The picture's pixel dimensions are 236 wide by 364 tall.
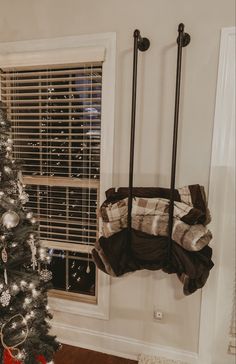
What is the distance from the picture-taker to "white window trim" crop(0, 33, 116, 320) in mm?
1917

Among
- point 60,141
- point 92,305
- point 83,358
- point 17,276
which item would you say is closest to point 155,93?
point 60,141

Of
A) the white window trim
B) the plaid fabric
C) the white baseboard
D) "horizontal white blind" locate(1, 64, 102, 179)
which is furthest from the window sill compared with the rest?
"horizontal white blind" locate(1, 64, 102, 179)

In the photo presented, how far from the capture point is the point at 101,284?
213 centimetres

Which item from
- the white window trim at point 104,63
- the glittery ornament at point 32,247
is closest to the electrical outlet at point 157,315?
the white window trim at point 104,63

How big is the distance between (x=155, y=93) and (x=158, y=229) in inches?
36.1

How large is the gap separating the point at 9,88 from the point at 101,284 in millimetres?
1716

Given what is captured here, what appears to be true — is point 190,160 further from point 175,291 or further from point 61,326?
point 61,326

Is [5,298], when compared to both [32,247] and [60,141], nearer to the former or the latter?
[32,247]

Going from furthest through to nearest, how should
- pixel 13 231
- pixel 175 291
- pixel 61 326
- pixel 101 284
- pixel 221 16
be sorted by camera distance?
pixel 61 326 → pixel 101 284 → pixel 175 291 → pixel 221 16 → pixel 13 231

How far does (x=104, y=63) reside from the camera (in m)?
1.93

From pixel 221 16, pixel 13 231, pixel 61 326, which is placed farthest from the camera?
pixel 61 326

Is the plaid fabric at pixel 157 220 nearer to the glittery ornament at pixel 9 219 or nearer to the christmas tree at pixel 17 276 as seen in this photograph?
the christmas tree at pixel 17 276

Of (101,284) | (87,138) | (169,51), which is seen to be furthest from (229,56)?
(101,284)

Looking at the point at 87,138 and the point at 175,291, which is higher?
the point at 87,138
